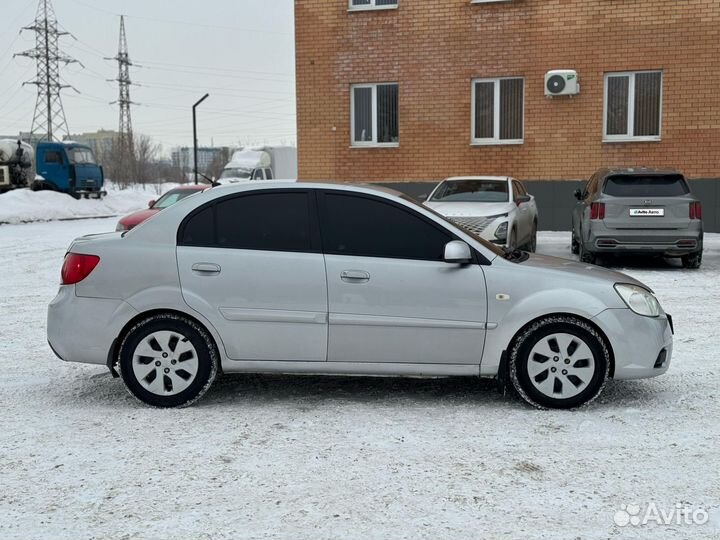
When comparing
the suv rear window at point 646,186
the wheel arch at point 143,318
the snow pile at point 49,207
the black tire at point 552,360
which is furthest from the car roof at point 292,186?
the snow pile at point 49,207

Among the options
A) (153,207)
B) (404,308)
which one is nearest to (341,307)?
(404,308)

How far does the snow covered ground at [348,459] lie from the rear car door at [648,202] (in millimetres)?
6263

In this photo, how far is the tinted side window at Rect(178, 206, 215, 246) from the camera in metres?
5.80

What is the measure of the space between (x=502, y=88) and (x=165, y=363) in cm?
1623

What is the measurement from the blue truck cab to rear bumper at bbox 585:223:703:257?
2989 centimetres

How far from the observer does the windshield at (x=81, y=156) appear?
3806 cm

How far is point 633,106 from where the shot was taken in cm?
1958

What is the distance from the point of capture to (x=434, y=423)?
5418 millimetres

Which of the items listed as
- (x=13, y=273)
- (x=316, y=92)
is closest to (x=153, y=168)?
(x=316, y=92)

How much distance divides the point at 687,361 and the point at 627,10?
46.5ft

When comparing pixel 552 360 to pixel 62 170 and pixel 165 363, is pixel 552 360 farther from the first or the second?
pixel 62 170

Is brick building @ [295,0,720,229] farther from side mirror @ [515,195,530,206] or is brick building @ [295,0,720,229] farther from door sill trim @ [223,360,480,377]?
door sill trim @ [223,360,480,377]

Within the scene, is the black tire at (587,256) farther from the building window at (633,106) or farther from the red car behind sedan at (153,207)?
the red car behind sedan at (153,207)

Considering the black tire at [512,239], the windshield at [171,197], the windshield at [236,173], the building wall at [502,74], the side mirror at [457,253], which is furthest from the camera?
the windshield at [236,173]
